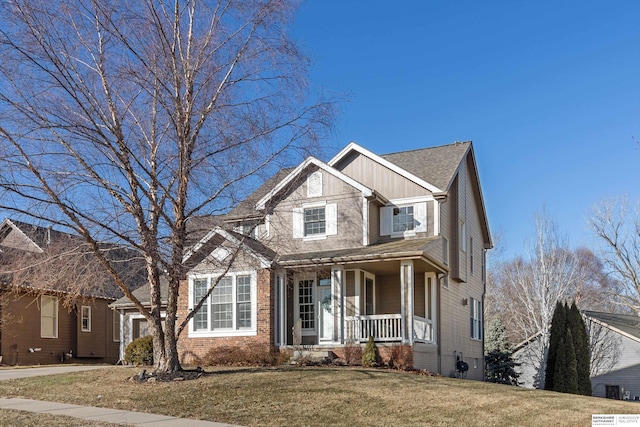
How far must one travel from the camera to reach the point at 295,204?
22.9 metres

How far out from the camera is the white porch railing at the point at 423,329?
20.8m

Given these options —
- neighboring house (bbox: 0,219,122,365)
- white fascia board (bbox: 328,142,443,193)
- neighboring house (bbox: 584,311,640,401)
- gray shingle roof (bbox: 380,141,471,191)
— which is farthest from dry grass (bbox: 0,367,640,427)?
neighboring house (bbox: 584,311,640,401)

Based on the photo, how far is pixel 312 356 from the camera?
65.2ft

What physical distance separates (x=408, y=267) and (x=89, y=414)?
10.7m

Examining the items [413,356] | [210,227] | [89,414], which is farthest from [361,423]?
[413,356]

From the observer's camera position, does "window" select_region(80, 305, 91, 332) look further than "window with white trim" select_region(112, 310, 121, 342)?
No

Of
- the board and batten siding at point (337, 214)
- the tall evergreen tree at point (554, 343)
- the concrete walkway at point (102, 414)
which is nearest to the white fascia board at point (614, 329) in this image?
the tall evergreen tree at point (554, 343)

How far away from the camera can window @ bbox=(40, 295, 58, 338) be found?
28438mm

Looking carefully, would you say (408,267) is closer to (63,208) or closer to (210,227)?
(210,227)

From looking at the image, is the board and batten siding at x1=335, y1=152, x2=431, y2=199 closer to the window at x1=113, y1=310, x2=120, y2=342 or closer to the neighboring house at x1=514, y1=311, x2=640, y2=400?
the neighboring house at x1=514, y1=311, x2=640, y2=400

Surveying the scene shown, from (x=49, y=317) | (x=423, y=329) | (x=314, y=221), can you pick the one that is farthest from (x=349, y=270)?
(x=49, y=317)

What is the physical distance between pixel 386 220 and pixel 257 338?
19.8 ft

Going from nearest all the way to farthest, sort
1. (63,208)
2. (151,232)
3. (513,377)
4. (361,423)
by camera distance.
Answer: (361,423) → (63,208) → (151,232) → (513,377)

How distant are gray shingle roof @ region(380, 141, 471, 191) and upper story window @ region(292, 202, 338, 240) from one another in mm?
3728
